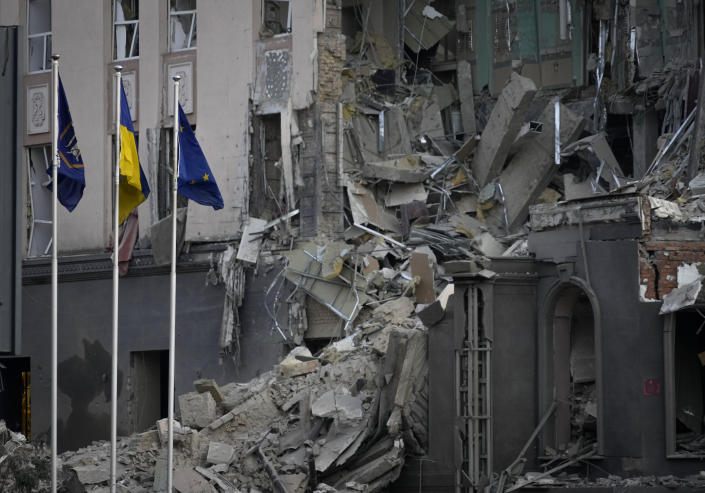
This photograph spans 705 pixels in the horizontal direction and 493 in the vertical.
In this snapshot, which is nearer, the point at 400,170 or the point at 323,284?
the point at 323,284

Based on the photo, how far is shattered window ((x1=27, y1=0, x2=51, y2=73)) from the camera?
3447cm

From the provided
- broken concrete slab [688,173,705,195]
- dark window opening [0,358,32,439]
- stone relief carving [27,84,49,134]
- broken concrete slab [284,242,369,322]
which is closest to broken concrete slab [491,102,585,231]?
broken concrete slab [284,242,369,322]

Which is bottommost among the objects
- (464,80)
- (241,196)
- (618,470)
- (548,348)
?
(618,470)

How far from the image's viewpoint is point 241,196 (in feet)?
100

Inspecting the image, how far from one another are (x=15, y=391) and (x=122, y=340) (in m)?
4.54

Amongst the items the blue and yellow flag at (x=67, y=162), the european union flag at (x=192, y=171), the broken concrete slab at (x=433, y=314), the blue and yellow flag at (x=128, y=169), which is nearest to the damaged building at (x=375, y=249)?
the broken concrete slab at (x=433, y=314)

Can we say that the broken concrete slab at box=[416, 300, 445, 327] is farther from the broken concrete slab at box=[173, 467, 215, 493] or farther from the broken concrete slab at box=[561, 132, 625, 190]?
the broken concrete slab at box=[561, 132, 625, 190]

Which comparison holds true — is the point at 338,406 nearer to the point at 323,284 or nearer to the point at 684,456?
the point at 684,456

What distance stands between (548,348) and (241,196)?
991 cm

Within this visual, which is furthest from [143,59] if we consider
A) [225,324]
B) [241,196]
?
[225,324]

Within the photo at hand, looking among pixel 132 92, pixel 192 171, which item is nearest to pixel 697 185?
pixel 192 171

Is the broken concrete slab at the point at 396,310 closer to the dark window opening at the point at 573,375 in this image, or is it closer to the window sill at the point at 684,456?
the dark window opening at the point at 573,375

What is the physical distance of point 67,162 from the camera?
Answer: 21.0m

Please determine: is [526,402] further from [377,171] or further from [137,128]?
[137,128]
